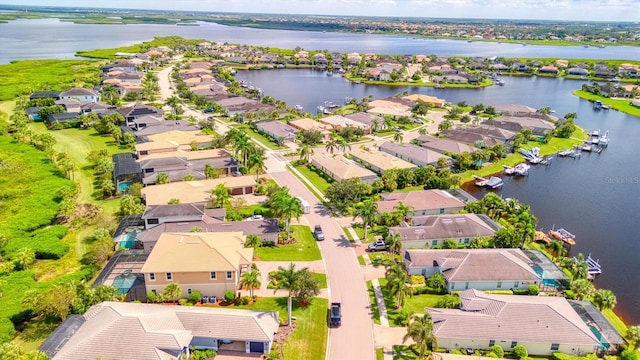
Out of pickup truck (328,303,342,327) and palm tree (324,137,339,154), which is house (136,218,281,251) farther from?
palm tree (324,137,339,154)

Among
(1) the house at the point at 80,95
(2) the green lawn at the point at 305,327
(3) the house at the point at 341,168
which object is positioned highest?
(1) the house at the point at 80,95

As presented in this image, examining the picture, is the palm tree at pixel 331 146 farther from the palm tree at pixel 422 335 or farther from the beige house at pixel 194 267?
the palm tree at pixel 422 335

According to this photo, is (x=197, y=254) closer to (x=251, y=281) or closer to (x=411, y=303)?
(x=251, y=281)

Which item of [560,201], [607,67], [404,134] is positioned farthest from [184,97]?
[607,67]

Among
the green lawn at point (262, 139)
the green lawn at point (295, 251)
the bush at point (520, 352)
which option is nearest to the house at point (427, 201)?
the green lawn at point (295, 251)

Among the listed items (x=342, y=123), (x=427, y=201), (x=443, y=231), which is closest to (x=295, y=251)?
(x=443, y=231)

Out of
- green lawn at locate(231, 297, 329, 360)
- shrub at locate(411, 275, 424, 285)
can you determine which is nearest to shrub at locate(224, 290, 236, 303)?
green lawn at locate(231, 297, 329, 360)
